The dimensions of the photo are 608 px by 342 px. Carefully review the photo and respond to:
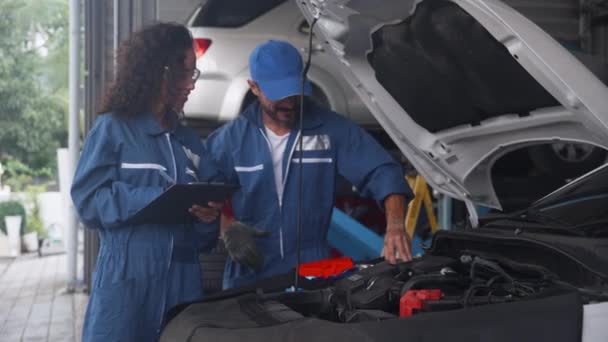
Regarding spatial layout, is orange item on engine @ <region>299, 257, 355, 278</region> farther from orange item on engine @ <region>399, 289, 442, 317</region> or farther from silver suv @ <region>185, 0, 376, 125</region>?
silver suv @ <region>185, 0, 376, 125</region>

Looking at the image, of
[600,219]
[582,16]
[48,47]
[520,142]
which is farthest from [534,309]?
[48,47]

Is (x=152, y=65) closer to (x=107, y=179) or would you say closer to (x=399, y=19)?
(x=107, y=179)

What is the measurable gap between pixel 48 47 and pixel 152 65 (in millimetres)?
15826

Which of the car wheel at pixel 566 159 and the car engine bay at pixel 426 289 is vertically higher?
the car engine bay at pixel 426 289

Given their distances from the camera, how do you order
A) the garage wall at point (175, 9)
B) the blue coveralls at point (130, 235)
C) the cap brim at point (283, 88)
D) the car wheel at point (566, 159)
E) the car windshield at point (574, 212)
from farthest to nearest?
the garage wall at point (175, 9), the car wheel at point (566, 159), the cap brim at point (283, 88), the blue coveralls at point (130, 235), the car windshield at point (574, 212)

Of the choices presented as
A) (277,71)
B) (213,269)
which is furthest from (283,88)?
(213,269)

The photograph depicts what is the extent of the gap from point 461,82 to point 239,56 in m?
4.88

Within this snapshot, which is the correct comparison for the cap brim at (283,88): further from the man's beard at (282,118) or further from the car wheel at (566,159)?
the car wheel at (566,159)

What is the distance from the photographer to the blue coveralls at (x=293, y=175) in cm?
317

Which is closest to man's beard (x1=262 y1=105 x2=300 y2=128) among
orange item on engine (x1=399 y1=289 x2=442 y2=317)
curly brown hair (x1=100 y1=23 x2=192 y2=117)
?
curly brown hair (x1=100 y1=23 x2=192 y2=117)

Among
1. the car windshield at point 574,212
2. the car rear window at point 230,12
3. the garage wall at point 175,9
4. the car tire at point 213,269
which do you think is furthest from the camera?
the garage wall at point 175,9

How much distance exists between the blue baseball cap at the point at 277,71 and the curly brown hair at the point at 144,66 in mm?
343

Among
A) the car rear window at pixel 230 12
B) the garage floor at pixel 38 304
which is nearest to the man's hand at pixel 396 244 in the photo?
the garage floor at pixel 38 304

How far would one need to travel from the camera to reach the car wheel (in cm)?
707
